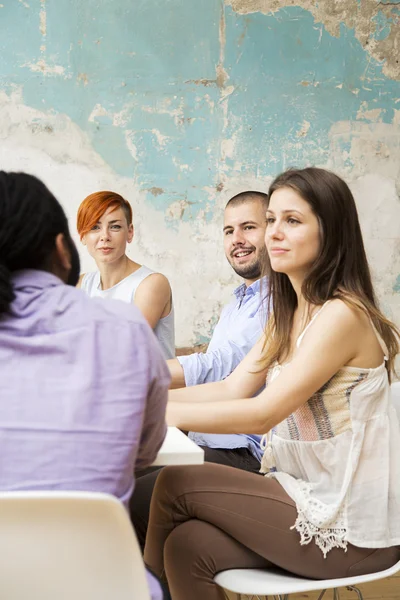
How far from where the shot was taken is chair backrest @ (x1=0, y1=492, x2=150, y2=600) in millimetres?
1065

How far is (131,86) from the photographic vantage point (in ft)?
17.0

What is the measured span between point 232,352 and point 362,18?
3.64 meters

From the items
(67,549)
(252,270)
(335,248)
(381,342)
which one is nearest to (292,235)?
(335,248)

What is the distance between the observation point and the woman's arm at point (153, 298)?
346 centimetres

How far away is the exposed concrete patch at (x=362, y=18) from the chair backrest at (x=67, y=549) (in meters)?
4.82

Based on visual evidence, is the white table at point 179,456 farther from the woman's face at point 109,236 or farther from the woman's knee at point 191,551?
the woman's face at point 109,236

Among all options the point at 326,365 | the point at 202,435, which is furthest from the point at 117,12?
the point at 326,365

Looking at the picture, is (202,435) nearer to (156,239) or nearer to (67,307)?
(67,307)

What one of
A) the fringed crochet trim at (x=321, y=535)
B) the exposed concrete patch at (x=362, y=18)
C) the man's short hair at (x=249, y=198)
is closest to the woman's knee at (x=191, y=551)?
the fringed crochet trim at (x=321, y=535)

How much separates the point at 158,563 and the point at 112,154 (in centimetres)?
371

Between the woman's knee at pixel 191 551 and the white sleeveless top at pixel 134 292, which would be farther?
the white sleeveless top at pixel 134 292

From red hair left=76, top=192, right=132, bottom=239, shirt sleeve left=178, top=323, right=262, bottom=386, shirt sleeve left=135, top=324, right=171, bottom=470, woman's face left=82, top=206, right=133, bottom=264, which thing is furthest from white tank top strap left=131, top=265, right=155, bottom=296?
shirt sleeve left=135, top=324, right=171, bottom=470

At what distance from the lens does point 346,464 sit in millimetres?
1809

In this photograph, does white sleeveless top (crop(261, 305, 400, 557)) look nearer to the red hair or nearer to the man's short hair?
the man's short hair
